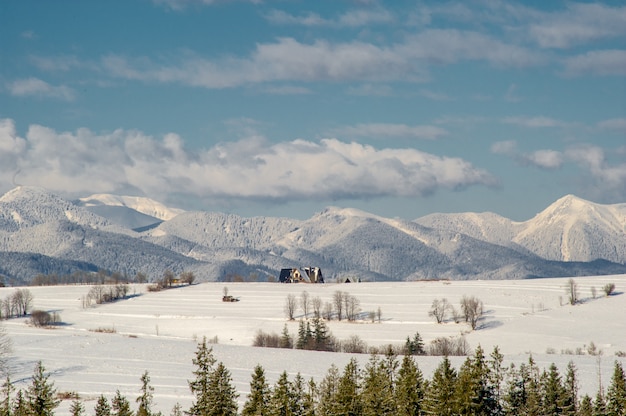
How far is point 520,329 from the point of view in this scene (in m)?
157

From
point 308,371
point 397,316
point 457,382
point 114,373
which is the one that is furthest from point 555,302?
point 457,382

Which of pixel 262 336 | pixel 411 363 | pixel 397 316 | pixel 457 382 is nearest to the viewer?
pixel 457 382

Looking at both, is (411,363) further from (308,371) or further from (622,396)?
(308,371)

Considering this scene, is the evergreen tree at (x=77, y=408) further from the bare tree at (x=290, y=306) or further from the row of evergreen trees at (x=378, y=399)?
the bare tree at (x=290, y=306)

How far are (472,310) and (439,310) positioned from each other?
28.5 feet

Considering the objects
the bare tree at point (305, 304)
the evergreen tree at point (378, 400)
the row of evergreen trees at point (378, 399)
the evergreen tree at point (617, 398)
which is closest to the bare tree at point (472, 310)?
the bare tree at point (305, 304)

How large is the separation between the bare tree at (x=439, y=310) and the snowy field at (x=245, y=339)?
71.9 inches

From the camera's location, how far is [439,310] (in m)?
178

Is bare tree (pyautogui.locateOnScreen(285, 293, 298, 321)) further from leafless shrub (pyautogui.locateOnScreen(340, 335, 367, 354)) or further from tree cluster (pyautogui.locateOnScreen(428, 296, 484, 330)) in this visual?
leafless shrub (pyautogui.locateOnScreen(340, 335, 367, 354))

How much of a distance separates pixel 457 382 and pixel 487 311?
11387 cm

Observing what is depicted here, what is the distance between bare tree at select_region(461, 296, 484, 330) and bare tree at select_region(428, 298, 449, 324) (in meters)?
3.68

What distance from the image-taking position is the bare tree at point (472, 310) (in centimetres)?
16745

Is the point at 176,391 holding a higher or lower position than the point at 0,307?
lower

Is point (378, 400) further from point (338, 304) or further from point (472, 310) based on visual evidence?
point (338, 304)
